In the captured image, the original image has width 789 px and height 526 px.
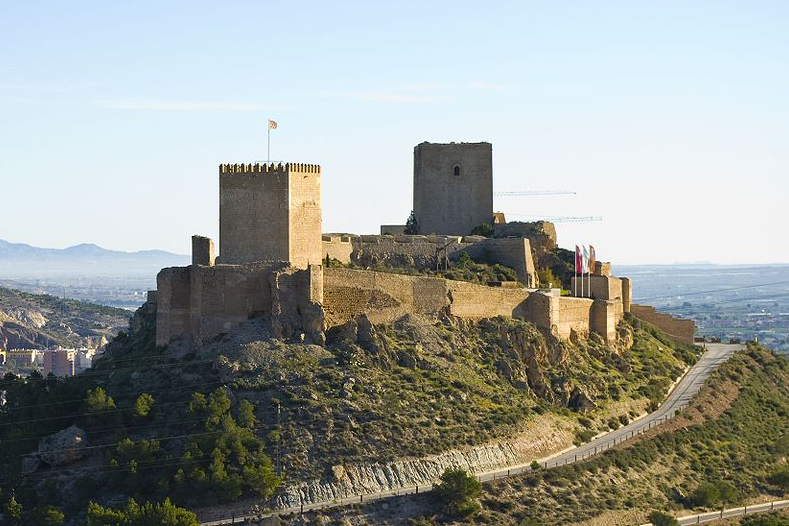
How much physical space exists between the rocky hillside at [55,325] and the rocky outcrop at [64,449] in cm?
11955

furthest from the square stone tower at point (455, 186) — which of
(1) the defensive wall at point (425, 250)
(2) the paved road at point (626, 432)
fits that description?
(2) the paved road at point (626, 432)

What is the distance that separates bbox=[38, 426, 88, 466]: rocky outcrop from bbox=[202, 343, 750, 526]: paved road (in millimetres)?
5602

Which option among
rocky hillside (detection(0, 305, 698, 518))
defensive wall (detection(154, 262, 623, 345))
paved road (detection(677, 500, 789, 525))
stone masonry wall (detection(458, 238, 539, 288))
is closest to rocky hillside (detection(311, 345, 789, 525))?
paved road (detection(677, 500, 789, 525))

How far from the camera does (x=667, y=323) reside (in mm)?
77875

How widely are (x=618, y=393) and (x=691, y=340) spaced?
14.8 metres

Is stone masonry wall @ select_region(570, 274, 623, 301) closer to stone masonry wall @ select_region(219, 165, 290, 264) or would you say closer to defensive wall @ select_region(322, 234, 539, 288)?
defensive wall @ select_region(322, 234, 539, 288)

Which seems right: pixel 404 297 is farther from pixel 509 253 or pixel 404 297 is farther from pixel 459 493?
pixel 509 253

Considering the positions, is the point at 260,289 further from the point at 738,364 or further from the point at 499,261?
the point at 738,364

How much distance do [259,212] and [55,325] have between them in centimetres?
13710

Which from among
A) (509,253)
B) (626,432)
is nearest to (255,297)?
(626,432)

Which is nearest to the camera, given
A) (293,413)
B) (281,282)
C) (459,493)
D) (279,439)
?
(459,493)

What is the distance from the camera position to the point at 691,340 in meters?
78.3

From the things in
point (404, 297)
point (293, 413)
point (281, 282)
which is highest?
point (281, 282)

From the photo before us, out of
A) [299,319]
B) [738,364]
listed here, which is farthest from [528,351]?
[738,364]
